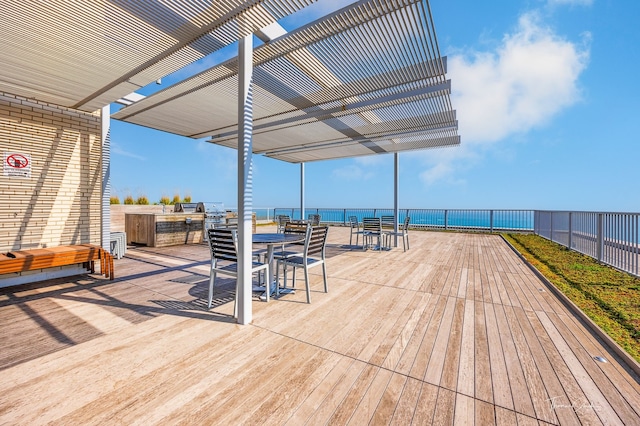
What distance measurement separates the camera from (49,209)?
175 inches

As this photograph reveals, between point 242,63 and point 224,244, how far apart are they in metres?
1.85

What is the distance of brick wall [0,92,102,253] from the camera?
407cm

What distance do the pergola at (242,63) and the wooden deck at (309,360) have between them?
29.1 inches

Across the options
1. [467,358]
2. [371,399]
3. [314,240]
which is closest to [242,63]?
[314,240]

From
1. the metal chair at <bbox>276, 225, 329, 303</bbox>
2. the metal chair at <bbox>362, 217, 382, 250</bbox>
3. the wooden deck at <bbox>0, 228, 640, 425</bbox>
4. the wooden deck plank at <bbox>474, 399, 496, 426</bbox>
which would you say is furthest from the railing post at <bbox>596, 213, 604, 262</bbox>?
the wooden deck plank at <bbox>474, 399, 496, 426</bbox>

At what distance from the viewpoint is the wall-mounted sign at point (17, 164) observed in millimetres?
4044

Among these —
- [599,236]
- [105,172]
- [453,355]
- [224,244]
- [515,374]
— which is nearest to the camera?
[515,374]

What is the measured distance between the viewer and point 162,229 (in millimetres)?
7457

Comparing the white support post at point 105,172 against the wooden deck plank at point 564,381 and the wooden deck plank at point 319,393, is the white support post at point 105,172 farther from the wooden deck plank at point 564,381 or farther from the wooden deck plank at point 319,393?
the wooden deck plank at point 564,381

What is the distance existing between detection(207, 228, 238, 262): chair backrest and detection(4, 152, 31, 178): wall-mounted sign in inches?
138

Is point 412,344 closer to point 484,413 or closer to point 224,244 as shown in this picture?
point 484,413

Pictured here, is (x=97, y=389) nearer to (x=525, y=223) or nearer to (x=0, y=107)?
(x=0, y=107)

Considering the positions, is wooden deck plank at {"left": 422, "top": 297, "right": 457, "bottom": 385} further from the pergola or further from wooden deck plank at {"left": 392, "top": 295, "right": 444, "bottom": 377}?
the pergola

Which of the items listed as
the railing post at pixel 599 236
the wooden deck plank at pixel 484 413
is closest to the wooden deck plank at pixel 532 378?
the wooden deck plank at pixel 484 413
